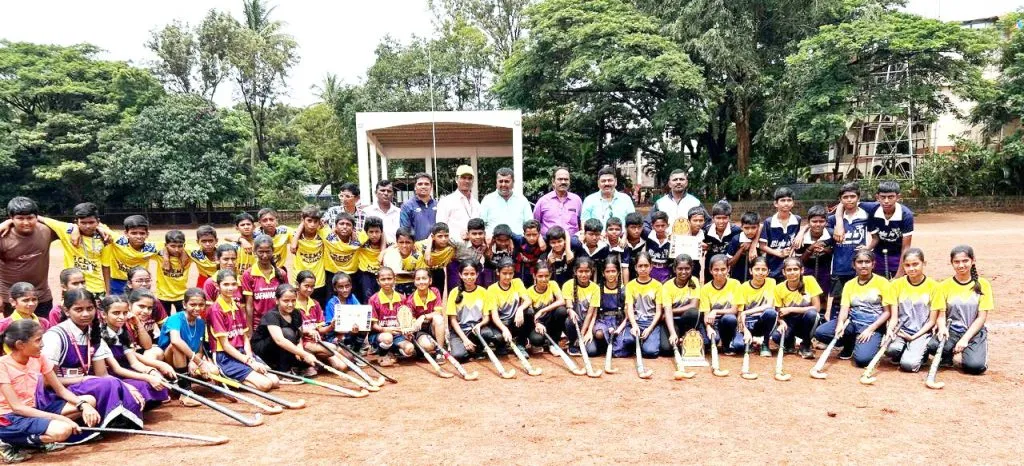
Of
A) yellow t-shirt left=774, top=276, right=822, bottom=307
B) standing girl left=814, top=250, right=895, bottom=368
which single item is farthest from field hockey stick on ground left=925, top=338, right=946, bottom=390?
yellow t-shirt left=774, top=276, right=822, bottom=307

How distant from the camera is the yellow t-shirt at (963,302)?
5.62 metres

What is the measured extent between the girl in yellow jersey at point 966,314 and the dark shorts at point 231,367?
20.9 feet

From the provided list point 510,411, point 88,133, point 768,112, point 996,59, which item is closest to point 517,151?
point 510,411

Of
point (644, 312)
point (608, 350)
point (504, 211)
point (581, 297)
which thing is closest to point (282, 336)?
point (504, 211)

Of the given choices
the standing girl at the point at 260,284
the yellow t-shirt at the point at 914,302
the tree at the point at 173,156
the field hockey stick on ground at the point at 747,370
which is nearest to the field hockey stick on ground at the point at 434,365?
the standing girl at the point at 260,284

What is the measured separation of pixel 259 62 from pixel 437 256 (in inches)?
1094

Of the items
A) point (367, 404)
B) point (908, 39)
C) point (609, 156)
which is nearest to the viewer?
point (367, 404)

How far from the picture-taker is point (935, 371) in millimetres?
5332

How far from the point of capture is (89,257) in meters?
6.13

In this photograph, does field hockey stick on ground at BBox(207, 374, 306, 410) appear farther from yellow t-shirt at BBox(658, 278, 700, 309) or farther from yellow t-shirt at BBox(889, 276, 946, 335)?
yellow t-shirt at BBox(889, 276, 946, 335)

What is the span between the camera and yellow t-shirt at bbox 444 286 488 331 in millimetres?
6477

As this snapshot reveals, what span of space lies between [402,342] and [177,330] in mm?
2095

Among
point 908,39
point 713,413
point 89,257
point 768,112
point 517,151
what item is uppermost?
point 908,39

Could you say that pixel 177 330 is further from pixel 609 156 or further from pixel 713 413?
pixel 609 156
